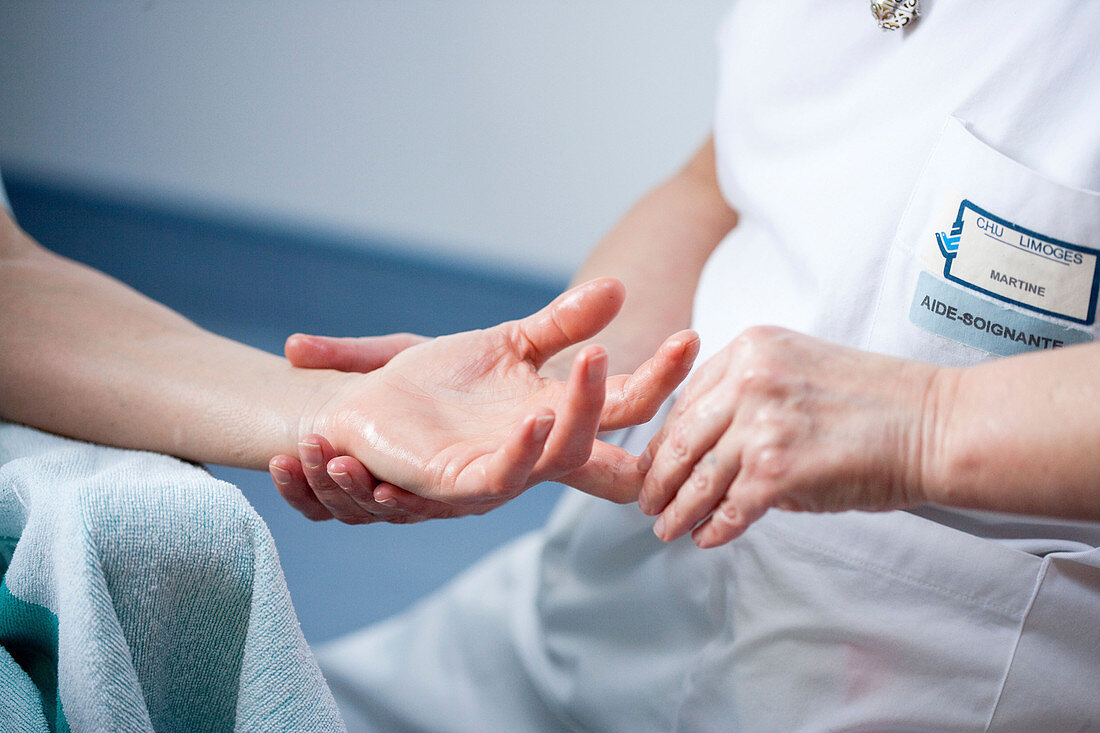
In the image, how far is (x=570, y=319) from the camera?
0.64 metres

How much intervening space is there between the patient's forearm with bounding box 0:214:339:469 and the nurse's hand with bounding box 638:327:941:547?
36cm

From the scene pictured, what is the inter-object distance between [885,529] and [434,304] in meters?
1.76

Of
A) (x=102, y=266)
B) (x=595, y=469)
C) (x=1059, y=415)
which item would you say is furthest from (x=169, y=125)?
(x=1059, y=415)

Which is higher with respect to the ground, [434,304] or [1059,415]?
[1059,415]

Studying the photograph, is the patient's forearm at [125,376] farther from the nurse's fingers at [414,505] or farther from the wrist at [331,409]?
the nurse's fingers at [414,505]

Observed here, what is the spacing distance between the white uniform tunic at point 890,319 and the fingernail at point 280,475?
296mm

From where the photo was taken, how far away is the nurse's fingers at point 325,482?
1.96 ft

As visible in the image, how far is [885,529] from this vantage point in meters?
0.60

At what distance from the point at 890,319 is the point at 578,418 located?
10.2 inches

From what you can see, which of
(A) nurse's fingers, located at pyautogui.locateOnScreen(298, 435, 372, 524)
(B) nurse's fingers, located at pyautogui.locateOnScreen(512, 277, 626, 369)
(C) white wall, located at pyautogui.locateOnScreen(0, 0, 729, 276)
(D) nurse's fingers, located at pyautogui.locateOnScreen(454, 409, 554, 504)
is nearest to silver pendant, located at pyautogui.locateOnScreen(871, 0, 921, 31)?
(B) nurse's fingers, located at pyautogui.locateOnScreen(512, 277, 626, 369)

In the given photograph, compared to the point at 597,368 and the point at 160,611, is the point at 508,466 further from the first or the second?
the point at 160,611

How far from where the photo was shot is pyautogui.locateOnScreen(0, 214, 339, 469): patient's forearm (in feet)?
2.13

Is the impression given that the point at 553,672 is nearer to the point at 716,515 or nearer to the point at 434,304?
the point at 716,515

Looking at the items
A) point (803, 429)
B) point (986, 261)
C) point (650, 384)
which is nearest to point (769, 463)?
point (803, 429)
